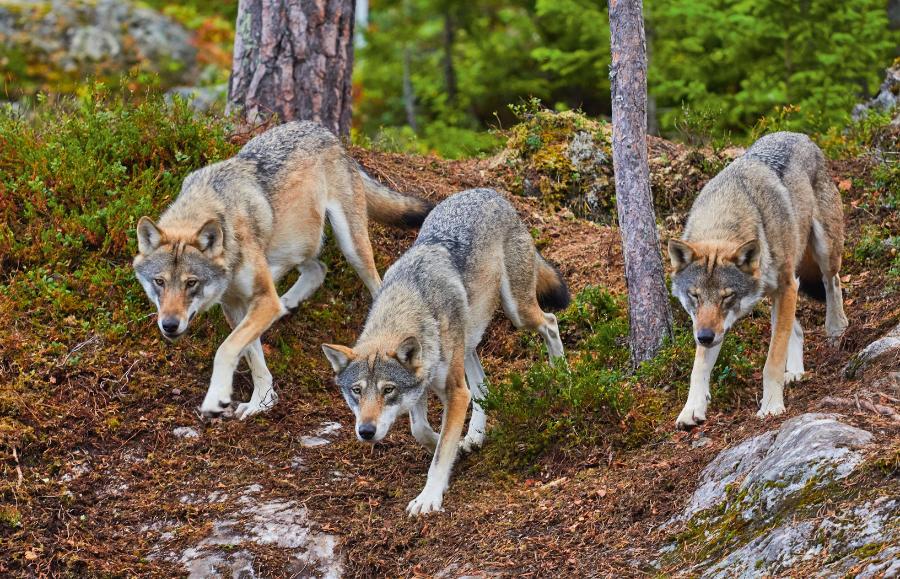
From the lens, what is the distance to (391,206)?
913 centimetres

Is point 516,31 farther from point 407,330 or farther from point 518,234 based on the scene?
point 407,330

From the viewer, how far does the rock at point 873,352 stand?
655 cm

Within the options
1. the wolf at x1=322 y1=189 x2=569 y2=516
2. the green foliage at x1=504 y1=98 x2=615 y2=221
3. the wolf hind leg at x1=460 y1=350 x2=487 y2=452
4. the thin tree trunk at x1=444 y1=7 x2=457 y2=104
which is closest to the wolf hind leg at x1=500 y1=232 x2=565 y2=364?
the wolf at x1=322 y1=189 x2=569 y2=516

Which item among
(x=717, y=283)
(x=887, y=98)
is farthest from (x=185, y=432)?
(x=887, y=98)

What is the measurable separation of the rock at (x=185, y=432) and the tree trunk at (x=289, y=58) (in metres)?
4.22

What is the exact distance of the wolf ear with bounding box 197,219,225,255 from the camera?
24.2 ft

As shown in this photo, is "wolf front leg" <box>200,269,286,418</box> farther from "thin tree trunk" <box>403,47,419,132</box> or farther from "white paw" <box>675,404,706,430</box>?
"thin tree trunk" <box>403,47,419,132</box>

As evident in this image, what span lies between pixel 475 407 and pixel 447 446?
87cm

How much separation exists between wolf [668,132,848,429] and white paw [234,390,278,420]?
11.2ft

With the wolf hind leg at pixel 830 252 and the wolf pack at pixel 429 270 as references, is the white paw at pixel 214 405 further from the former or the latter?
the wolf hind leg at pixel 830 252

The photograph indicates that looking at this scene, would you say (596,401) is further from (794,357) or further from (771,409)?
(794,357)

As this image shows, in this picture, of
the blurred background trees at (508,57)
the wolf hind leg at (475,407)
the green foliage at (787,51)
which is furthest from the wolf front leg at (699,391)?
the green foliage at (787,51)

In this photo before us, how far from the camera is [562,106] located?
52.4 feet

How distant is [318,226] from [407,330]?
7.62 feet
